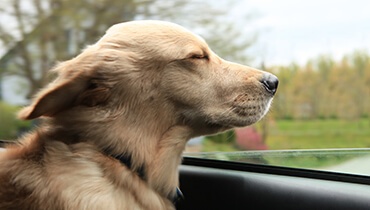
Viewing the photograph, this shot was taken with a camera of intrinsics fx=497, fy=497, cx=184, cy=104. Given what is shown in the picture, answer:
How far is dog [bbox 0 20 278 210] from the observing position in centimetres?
133

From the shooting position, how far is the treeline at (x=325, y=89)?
2.26 meters

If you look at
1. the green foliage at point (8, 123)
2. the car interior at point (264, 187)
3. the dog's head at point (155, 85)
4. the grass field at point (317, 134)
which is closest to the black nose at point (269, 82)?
the dog's head at point (155, 85)

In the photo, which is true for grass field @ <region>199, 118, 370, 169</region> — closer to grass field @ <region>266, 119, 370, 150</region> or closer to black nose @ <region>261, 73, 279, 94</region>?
grass field @ <region>266, 119, 370, 150</region>

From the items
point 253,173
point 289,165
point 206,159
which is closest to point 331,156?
point 289,165

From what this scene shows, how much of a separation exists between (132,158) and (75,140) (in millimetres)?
171

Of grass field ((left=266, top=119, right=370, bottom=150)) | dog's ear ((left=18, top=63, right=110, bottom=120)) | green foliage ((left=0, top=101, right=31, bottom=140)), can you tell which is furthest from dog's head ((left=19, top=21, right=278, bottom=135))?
green foliage ((left=0, top=101, right=31, bottom=140))

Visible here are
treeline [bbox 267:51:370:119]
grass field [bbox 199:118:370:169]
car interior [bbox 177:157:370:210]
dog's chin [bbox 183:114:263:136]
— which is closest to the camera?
dog's chin [bbox 183:114:263:136]

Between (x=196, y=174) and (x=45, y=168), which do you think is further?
(x=196, y=174)

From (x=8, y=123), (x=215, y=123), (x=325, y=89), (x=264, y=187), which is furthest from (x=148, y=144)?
(x=8, y=123)

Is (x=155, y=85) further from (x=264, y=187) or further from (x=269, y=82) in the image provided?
(x=264, y=187)

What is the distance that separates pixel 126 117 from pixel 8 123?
5.02ft

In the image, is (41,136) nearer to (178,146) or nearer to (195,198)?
(178,146)

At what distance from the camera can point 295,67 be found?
242 cm

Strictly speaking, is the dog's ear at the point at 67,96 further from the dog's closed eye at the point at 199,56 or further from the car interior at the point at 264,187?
the car interior at the point at 264,187
